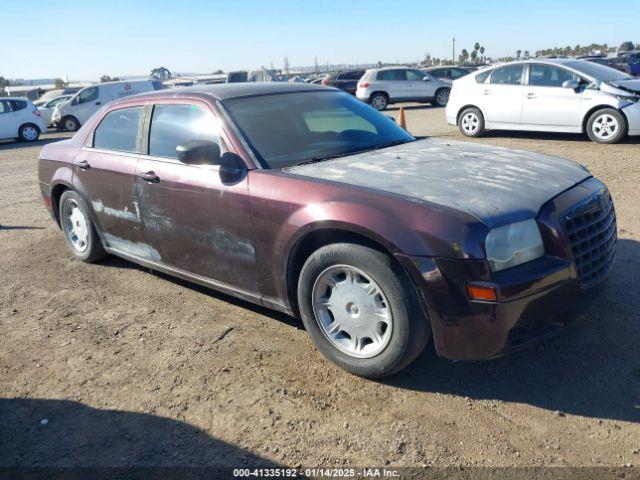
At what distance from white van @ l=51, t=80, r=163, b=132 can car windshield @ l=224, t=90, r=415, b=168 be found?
19.2 meters

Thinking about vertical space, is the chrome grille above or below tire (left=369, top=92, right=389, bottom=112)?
above

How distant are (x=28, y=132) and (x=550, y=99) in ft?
55.6

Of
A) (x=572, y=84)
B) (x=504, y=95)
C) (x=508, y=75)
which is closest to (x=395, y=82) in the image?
(x=508, y=75)

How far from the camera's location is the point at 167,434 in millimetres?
2906

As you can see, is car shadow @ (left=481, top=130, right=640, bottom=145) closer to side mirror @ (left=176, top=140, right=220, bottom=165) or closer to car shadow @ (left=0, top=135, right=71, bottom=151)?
side mirror @ (left=176, top=140, right=220, bottom=165)

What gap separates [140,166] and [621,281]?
3.76 meters

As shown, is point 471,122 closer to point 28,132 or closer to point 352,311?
point 352,311

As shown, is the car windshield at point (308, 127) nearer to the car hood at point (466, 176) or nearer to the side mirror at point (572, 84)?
the car hood at point (466, 176)

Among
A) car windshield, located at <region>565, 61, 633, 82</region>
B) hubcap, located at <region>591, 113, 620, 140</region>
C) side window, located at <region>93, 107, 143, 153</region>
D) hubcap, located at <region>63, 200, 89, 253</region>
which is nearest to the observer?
side window, located at <region>93, 107, 143, 153</region>

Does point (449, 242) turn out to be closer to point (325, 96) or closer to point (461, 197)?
point (461, 197)

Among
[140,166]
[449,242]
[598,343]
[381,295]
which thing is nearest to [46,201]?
[140,166]

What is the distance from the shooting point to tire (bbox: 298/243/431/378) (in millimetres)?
2975

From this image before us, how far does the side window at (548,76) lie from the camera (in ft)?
34.3

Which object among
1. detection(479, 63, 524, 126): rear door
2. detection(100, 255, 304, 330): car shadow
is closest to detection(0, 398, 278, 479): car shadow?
detection(100, 255, 304, 330): car shadow
